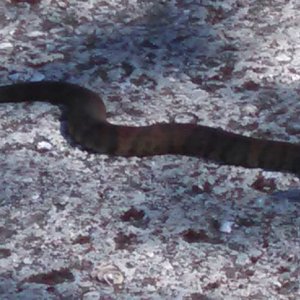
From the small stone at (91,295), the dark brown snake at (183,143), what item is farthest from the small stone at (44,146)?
the small stone at (91,295)

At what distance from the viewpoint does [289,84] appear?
16.3 feet

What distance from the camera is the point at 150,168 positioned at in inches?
174

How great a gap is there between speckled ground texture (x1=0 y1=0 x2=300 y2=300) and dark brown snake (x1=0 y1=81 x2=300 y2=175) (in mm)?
48

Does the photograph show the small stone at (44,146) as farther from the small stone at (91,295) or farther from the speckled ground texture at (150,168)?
the small stone at (91,295)

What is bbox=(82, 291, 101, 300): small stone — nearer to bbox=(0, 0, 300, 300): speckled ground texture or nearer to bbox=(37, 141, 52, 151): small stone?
bbox=(0, 0, 300, 300): speckled ground texture

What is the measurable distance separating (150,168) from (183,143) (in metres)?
0.18

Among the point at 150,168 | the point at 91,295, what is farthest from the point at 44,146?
the point at 91,295

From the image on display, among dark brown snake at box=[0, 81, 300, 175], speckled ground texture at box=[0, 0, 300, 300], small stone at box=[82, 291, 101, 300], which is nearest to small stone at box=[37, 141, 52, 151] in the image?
speckled ground texture at box=[0, 0, 300, 300]

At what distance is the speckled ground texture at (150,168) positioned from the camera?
12.5 feet

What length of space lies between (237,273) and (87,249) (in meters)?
0.52

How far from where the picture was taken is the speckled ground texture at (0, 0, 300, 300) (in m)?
3.82

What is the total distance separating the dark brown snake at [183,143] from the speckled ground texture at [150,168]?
48 mm

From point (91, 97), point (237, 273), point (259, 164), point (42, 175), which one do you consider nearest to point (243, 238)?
point (237, 273)

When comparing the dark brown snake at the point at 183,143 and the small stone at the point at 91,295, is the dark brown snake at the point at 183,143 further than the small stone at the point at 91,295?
Yes
